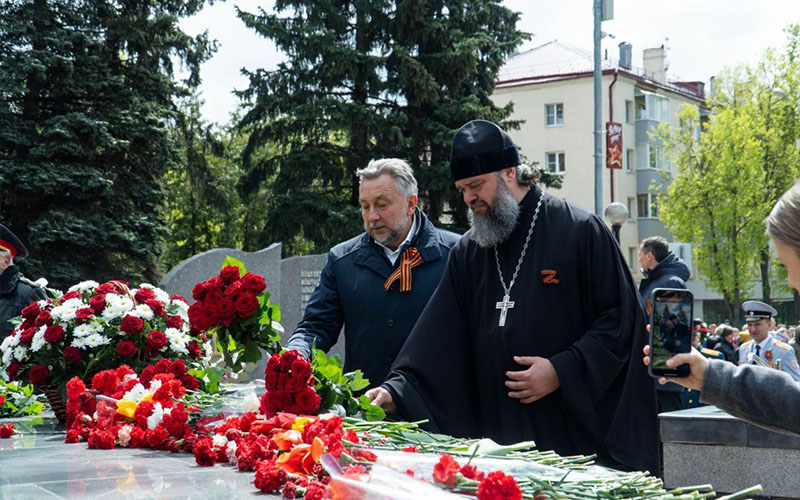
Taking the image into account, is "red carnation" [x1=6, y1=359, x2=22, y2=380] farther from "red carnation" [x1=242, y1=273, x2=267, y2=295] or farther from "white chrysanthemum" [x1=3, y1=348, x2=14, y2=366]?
"red carnation" [x1=242, y1=273, x2=267, y2=295]

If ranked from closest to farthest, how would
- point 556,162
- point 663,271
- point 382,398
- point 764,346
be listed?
point 382,398 < point 663,271 < point 764,346 < point 556,162

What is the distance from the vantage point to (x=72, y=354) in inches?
158

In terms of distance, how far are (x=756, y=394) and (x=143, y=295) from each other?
8.90ft

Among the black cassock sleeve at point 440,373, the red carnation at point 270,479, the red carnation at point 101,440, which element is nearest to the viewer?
the red carnation at point 270,479

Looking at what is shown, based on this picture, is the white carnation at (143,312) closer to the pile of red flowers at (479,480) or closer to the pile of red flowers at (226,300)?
the pile of red flowers at (226,300)

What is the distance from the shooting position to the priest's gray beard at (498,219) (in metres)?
3.99

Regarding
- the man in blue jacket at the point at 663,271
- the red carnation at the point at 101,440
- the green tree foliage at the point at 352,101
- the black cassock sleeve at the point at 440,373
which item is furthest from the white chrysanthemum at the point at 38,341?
the green tree foliage at the point at 352,101

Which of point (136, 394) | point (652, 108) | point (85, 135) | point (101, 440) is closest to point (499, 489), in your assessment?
point (101, 440)

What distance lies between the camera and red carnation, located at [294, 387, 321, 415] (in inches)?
112

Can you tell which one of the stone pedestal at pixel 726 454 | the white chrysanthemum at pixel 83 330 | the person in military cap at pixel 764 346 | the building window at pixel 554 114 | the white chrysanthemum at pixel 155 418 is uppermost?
the building window at pixel 554 114

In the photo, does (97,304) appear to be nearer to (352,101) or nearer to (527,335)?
(527,335)

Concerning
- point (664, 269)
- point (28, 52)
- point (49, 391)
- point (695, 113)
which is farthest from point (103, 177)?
point (695, 113)

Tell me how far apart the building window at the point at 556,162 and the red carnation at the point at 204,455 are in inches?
1645

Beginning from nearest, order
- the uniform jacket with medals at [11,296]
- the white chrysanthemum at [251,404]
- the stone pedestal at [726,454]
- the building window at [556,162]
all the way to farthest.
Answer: the white chrysanthemum at [251,404], the uniform jacket with medals at [11,296], the stone pedestal at [726,454], the building window at [556,162]
